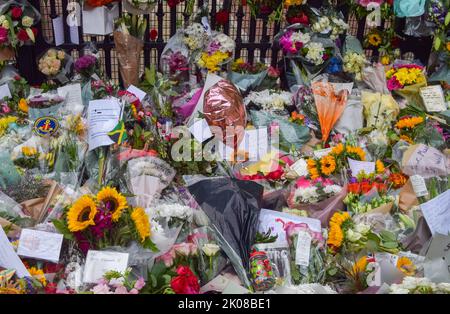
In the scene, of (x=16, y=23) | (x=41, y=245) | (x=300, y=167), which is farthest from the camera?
(x=16, y=23)

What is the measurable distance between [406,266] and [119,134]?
175 cm

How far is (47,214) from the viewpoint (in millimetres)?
2578

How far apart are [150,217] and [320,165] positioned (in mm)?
1130

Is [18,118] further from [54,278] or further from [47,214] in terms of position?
[54,278]

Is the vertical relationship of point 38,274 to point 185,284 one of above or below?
below

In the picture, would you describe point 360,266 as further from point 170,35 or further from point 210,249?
point 170,35

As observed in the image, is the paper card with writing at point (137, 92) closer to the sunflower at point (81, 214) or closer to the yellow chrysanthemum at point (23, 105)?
the yellow chrysanthemum at point (23, 105)

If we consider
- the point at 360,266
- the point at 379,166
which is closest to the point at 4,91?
the point at 379,166

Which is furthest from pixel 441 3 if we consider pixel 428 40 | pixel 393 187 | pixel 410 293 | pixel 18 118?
pixel 18 118

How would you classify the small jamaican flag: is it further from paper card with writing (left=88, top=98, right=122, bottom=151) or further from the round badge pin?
the round badge pin

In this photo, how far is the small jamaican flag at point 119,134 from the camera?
10.0 ft

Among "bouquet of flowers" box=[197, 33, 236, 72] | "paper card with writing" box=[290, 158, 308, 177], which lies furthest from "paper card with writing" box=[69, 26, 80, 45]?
"paper card with writing" box=[290, 158, 308, 177]

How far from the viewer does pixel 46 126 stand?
3043 millimetres

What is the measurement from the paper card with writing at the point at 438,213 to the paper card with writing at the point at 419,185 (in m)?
0.14
